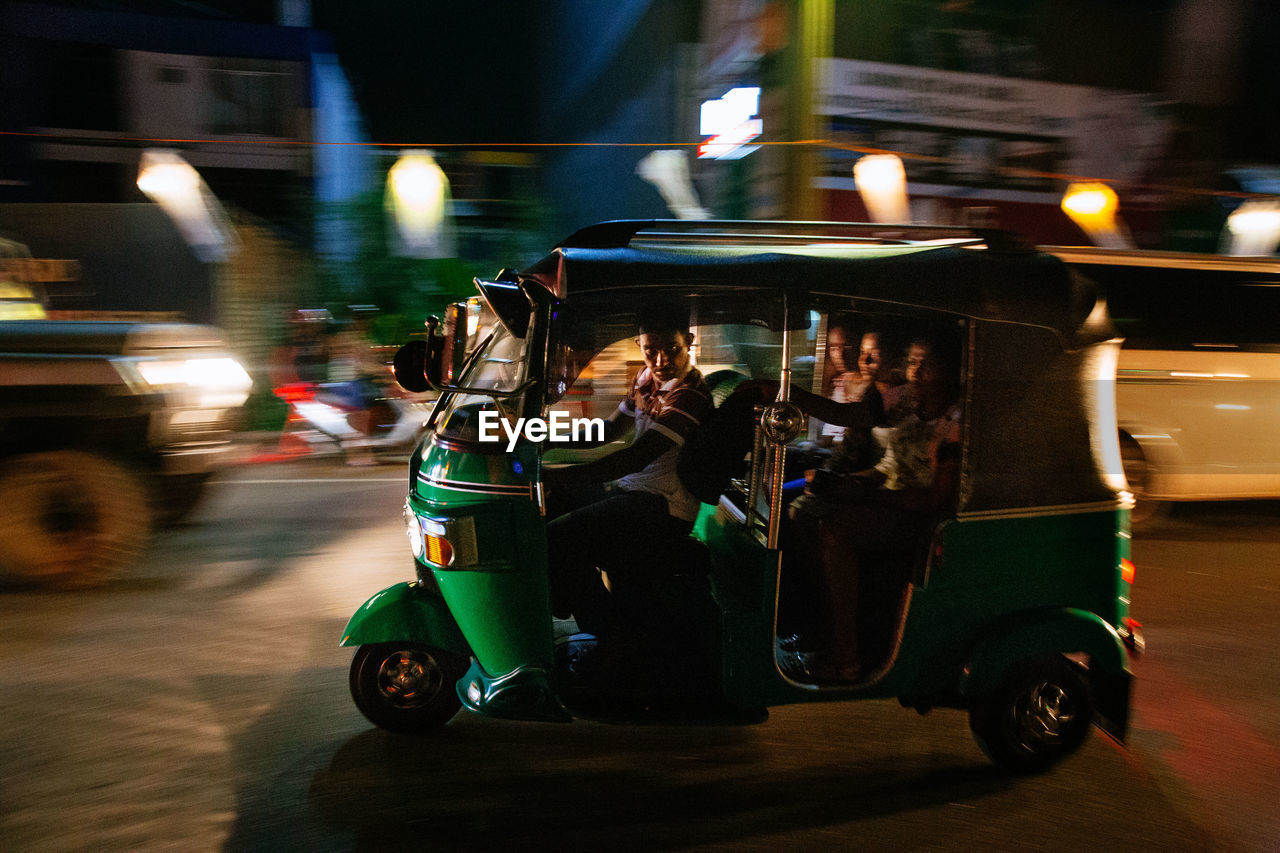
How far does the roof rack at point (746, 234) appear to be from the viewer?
3.72 metres

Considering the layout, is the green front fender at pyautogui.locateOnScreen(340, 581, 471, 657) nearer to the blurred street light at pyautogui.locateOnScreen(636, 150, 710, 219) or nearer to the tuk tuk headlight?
the tuk tuk headlight

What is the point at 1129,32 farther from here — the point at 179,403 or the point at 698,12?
the point at 179,403

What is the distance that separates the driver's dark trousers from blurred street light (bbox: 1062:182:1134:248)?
11586 mm

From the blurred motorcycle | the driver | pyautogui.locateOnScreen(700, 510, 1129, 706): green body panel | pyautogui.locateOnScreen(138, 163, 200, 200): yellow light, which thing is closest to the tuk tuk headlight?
the driver

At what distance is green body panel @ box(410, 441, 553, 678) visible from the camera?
358 centimetres

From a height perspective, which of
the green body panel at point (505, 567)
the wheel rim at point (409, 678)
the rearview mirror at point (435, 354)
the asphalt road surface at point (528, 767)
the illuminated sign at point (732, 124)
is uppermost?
the illuminated sign at point (732, 124)

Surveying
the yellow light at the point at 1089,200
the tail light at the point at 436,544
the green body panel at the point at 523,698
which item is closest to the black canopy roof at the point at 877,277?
the tail light at the point at 436,544

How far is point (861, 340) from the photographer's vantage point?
432cm

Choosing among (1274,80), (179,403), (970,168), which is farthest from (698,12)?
(179,403)

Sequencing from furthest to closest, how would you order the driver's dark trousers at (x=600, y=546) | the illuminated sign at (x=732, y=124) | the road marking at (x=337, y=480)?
1. the illuminated sign at (x=732, y=124)
2. the road marking at (x=337, y=480)
3. the driver's dark trousers at (x=600, y=546)

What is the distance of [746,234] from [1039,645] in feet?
6.68

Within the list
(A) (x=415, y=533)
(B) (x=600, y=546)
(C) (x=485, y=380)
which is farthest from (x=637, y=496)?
(A) (x=415, y=533)

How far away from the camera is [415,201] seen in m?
15.5

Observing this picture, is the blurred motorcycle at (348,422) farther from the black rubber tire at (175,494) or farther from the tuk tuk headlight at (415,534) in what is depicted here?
the tuk tuk headlight at (415,534)
